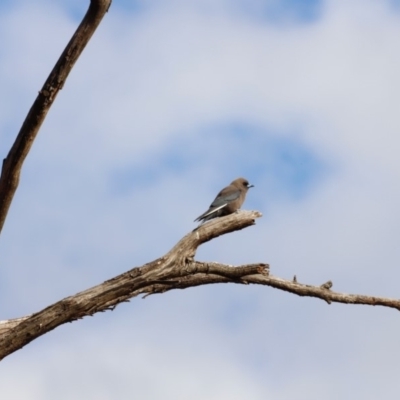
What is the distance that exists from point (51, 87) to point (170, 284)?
2.38 metres

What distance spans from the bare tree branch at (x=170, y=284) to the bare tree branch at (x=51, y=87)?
1.37m

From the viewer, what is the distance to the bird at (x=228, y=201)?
12.8 meters

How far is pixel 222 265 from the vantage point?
28.3ft

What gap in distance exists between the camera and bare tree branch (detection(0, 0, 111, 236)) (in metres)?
6.97

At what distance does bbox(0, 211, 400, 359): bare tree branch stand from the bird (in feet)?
11.9

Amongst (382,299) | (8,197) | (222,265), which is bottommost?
(382,299)

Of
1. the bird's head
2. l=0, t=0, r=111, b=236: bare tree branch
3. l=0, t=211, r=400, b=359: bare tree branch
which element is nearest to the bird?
the bird's head

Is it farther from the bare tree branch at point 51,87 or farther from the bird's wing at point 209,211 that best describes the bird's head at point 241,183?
the bare tree branch at point 51,87

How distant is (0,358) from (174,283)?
1647 mm

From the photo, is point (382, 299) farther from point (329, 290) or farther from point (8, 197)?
point (8, 197)

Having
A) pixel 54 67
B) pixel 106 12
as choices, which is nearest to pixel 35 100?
pixel 54 67

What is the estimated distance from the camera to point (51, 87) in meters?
7.05

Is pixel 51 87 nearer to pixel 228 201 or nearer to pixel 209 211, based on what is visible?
pixel 209 211

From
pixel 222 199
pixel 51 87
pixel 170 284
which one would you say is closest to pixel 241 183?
pixel 222 199
